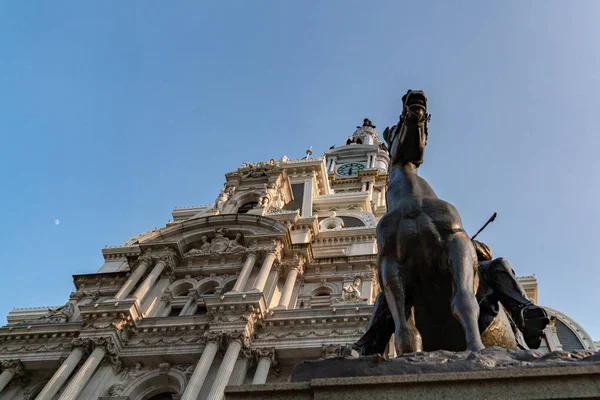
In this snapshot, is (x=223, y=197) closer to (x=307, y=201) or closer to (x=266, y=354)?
(x=307, y=201)

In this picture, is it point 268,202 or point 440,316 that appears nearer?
point 440,316

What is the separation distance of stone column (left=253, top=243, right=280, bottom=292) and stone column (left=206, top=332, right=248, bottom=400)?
2.74 meters

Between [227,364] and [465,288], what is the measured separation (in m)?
15.1

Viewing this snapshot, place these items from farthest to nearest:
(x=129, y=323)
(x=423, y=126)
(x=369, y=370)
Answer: (x=129, y=323) → (x=423, y=126) → (x=369, y=370)

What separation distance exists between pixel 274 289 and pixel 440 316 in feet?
65.2

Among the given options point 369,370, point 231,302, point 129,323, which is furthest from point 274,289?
point 369,370

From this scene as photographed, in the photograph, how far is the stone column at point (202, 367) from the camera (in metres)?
18.6

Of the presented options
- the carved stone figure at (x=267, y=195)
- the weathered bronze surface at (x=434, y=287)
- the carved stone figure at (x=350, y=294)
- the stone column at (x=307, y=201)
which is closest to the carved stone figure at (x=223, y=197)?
the carved stone figure at (x=267, y=195)

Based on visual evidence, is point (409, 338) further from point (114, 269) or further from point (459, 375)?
point (114, 269)

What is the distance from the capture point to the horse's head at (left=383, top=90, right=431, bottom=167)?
24.5 ft

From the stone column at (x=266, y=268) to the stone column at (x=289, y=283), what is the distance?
111 cm

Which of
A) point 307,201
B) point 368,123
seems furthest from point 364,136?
point 307,201

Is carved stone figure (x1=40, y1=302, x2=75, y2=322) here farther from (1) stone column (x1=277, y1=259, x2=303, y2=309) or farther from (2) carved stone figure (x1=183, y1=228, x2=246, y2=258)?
(1) stone column (x1=277, y1=259, x2=303, y2=309)

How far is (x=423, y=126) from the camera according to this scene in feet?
25.5
